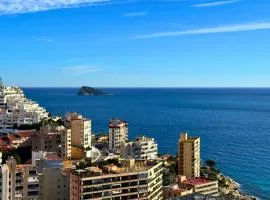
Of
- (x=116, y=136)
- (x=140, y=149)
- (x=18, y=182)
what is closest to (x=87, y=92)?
(x=116, y=136)

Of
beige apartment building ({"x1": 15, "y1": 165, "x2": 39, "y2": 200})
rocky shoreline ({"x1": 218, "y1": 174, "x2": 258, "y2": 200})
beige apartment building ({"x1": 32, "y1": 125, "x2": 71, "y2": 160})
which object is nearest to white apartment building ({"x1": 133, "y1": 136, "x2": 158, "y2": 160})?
beige apartment building ({"x1": 32, "y1": 125, "x2": 71, "y2": 160})

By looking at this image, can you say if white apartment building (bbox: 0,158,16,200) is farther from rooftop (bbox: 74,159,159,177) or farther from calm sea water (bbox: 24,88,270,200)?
calm sea water (bbox: 24,88,270,200)

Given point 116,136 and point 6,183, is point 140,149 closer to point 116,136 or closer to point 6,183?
point 116,136

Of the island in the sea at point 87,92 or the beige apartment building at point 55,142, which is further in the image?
the island in the sea at point 87,92

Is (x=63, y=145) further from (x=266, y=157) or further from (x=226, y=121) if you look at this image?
(x=226, y=121)

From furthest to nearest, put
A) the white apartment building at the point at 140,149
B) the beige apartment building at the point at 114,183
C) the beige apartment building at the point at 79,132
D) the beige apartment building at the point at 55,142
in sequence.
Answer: the white apartment building at the point at 140,149 → the beige apartment building at the point at 79,132 → the beige apartment building at the point at 55,142 → the beige apartment building at the point at 114,183

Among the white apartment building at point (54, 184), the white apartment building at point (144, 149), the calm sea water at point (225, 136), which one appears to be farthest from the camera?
the calm sea water at point (225, 136)

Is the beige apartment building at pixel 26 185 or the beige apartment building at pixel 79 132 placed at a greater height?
the beige apartment building at pixel 79 132

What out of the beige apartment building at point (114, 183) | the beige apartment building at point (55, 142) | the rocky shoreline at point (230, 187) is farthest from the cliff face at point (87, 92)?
the beige apartment building at point (114, 183)

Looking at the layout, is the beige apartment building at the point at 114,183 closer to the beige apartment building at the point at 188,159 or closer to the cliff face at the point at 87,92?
the beige apartment building at the point at 188,159
